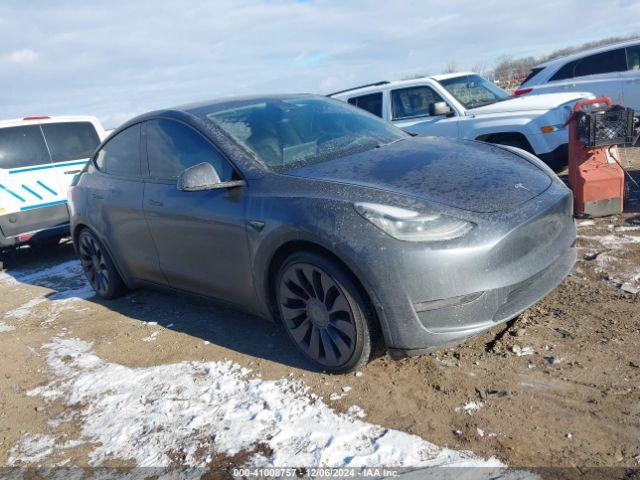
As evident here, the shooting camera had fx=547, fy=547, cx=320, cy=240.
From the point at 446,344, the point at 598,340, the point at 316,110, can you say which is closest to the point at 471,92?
the point at 316,110

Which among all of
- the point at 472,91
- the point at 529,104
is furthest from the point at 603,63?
the point at 529,104

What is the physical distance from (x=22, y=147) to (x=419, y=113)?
5.48 m

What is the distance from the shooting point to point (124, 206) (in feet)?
14.8

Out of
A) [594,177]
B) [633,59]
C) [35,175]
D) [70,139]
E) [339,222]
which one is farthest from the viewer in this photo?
[633,59]

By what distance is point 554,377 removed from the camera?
116 inches

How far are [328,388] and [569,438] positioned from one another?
1281mm

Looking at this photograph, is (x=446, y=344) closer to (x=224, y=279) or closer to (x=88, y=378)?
(x=224, y=279)

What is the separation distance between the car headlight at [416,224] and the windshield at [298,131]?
90 cm

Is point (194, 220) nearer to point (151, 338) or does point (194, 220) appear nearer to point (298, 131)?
point (298, 131)

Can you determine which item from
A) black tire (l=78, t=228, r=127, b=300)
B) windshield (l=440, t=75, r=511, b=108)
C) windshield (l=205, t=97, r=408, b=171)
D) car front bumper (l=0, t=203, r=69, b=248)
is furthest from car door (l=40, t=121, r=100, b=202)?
windshield (l=440, t=75, r=511, b=108)

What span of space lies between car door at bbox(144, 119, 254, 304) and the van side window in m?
8.47

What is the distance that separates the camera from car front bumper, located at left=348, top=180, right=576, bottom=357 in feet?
9.04

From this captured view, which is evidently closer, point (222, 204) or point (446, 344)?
point (446, 344)

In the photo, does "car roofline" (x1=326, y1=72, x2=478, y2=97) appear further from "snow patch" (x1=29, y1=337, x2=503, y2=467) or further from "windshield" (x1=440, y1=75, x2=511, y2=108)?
"snow patch" (x1=29, y1=337, x2=503, y2=467)
